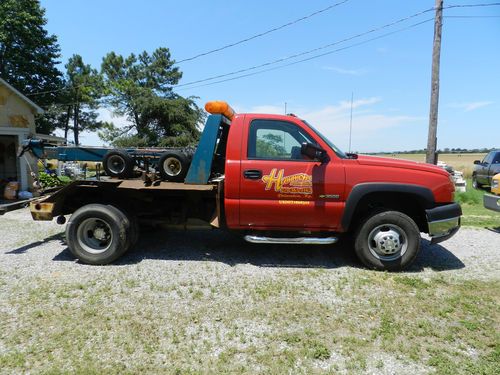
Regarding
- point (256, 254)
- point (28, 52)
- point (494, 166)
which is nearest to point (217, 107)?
point (256, 254)

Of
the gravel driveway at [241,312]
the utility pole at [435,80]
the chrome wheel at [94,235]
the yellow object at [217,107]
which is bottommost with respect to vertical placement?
the gravel driveway at [241,312]

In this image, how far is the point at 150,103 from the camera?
30281 millimetres

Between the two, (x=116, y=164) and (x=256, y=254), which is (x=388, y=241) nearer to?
(x=256, y=254)

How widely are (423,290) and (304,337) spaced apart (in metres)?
1.91

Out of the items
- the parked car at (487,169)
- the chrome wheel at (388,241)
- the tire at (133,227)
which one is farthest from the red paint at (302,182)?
the parked car at (487,169)

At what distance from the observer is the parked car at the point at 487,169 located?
1423 cm

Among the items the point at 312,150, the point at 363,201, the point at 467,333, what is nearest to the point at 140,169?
the point at 312,150

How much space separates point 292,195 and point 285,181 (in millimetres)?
213

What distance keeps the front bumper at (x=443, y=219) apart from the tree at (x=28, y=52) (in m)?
36.6

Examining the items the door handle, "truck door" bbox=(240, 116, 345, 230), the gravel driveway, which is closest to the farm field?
"truck door" bbox=(240, 116, 345, 230)

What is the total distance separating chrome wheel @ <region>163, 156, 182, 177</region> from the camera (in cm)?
507

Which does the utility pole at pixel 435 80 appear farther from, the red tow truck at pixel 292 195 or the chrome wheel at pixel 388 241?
the chrome wheel at pixel 388 241

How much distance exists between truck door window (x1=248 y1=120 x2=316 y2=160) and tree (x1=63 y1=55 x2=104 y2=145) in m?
39.3

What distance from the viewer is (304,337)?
10.3 feet
